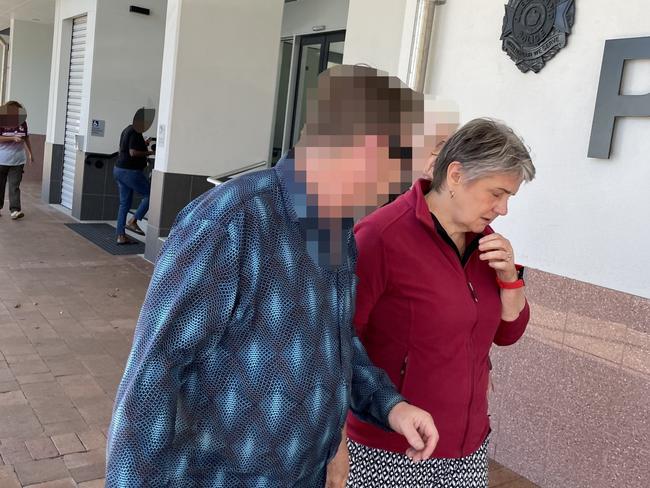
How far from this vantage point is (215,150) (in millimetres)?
8672

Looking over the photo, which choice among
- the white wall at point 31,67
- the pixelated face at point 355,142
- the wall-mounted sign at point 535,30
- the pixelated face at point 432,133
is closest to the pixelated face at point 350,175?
the pixelated face at point 355,142

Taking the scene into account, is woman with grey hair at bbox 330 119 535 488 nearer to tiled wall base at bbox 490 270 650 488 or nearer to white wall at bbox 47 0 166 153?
tiled wall base at bbox 490 270 650 488

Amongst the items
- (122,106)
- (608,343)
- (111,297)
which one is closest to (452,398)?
(608,343)

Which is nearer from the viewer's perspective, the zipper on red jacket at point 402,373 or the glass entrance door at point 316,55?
the zipper on red jacket at point 402,373

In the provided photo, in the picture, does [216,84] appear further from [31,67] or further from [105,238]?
[31,67]

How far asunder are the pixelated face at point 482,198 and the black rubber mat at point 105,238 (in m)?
7.68

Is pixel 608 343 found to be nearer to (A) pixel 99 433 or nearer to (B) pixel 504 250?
(B) pixel 504 250

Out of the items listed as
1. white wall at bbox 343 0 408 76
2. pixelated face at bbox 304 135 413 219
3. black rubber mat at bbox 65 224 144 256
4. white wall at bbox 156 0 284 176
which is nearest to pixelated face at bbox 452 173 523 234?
pixelated face at bbox 304 135 413 219

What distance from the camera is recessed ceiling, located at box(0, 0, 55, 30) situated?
13688mm

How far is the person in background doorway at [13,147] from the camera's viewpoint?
10438 millimetres

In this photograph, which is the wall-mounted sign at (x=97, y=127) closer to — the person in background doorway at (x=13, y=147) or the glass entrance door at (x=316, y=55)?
the person in background doorway at (x=13, y=147)

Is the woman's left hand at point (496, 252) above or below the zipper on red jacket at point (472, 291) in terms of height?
above

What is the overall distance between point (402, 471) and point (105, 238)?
28.7 feet

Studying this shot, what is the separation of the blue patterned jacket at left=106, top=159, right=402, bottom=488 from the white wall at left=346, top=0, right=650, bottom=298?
91.1 inches
